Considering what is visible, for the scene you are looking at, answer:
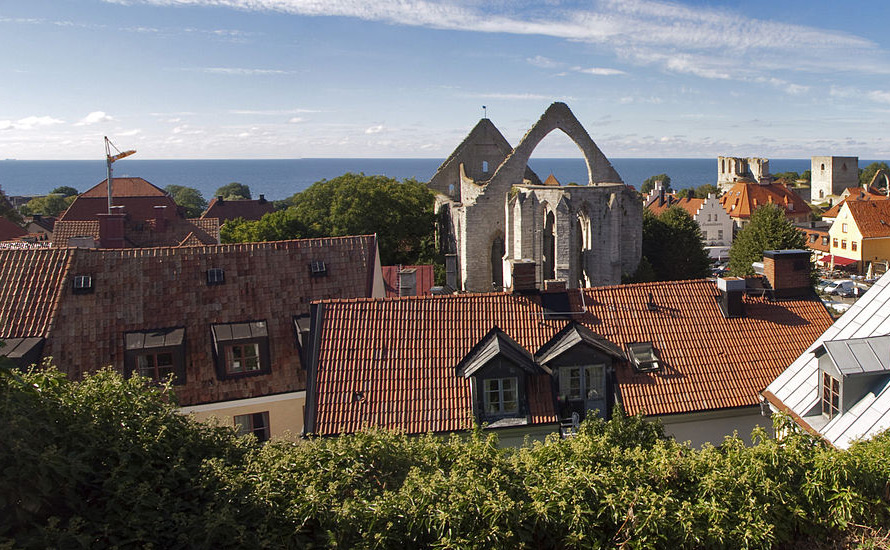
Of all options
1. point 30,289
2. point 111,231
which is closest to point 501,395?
point 30,289

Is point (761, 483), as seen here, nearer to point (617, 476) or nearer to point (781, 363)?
point (617, 476)

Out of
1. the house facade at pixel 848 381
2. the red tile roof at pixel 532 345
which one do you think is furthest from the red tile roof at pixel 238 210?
the house facade at pixel 848 381

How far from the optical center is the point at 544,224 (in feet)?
135

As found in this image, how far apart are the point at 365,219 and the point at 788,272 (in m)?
31.0

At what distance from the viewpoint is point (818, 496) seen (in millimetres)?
8695

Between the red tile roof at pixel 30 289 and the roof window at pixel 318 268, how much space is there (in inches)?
249

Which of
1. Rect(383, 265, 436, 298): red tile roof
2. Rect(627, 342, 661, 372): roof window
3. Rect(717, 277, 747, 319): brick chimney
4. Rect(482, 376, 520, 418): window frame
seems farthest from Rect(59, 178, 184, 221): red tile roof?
Rect(717, 277, 747, 319): brick chimney

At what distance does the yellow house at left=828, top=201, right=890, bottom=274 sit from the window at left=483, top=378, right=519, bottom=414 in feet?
167

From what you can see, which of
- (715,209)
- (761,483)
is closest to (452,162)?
(715,209)

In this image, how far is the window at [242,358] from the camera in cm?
1752

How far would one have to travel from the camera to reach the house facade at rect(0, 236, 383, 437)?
55.9 feet

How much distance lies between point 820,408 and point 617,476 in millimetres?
5799

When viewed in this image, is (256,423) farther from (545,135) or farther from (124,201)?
(124,201)

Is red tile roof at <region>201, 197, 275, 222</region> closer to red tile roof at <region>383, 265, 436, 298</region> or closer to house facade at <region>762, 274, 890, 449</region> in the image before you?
red tile roof at <region>383, 265, 436, 298</region>
